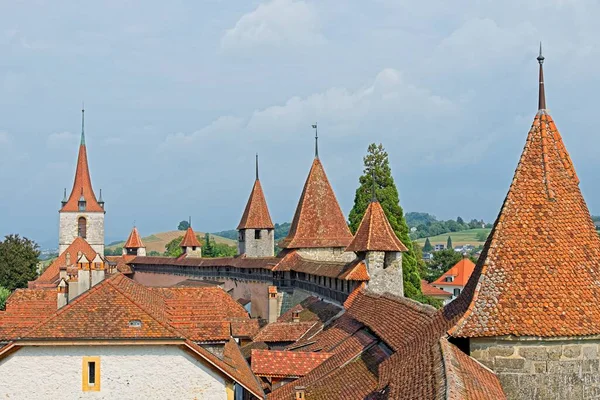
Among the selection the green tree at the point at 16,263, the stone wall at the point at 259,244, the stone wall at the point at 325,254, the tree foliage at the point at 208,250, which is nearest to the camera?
the stone wall at the point at 325,254

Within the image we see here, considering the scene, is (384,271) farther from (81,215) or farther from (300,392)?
(81,215)

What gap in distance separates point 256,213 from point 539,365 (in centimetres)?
4913

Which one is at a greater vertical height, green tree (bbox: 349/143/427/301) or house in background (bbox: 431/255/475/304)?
green tree (bbox: 349/143/427/301)

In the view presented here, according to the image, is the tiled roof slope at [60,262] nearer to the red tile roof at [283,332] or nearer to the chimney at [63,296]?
the red tile roof at [283,332]

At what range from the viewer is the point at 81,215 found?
288 ft

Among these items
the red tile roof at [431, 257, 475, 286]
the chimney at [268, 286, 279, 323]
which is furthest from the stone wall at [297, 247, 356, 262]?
the red tile roof at [431, 257, 475, 286]

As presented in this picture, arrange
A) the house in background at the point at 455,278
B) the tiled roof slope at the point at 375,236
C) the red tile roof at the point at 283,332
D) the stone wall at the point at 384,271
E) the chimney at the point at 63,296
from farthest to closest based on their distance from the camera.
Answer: the house in background at the point at 455,278
the tiled roof slope at the point at 375,236
the stone wall at the point at 384,271
the red tile roof at the point at 283,332
the chimney at the point at 63,296

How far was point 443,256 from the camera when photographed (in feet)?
281

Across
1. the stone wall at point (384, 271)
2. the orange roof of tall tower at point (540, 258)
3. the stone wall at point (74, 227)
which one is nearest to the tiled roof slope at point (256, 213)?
the stone wall at point (384, 271)

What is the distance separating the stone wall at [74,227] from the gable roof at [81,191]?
0.55m

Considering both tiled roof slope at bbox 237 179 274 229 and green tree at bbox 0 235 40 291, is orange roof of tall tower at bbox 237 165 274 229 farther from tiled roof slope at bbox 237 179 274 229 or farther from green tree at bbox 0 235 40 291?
green tree at bbox 0 235 40 291

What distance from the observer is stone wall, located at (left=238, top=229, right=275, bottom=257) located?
57.8m

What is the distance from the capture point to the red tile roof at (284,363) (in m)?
19.0

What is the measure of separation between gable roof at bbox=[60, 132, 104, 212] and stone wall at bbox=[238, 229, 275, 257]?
35.4m
